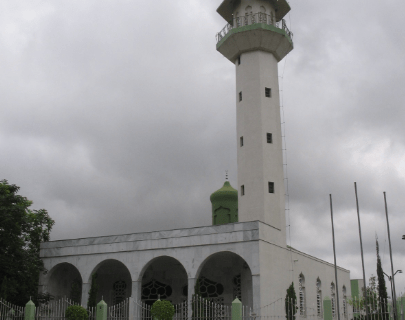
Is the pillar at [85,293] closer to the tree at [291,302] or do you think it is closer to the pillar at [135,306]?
the pillar at [135,306]

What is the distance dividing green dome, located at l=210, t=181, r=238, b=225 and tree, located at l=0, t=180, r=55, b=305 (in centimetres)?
1501

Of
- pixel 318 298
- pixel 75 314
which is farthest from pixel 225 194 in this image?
pixel 75 314

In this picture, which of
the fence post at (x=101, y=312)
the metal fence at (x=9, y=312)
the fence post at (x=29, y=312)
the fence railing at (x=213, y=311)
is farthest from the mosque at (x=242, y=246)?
the fence post at (x=29, y=312)

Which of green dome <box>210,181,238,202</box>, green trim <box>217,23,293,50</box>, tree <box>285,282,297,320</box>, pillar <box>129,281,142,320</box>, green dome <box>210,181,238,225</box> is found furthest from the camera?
green dome <box>210,181,238,202</box>

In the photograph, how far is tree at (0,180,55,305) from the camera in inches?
1056

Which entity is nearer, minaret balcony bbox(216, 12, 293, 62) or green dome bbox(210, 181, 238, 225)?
minaret balcony bbox(216, 12, 293, 62)

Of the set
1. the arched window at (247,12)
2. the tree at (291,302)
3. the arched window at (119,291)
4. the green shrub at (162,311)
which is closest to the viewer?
the green shrub at (162,311)

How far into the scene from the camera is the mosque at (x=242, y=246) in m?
25.8

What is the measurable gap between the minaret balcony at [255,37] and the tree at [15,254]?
15.8 m

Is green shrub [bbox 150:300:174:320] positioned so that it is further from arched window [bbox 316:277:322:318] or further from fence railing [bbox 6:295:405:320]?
arched window [bbox 316:277:322:318]

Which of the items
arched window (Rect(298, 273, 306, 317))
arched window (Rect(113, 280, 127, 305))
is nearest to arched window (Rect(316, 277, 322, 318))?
arched window (Rect(298, 273, 306, 317))

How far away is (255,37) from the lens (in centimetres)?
3177

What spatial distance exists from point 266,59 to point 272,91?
86.5 inches

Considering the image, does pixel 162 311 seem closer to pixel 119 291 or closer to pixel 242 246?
pixel 242 246
